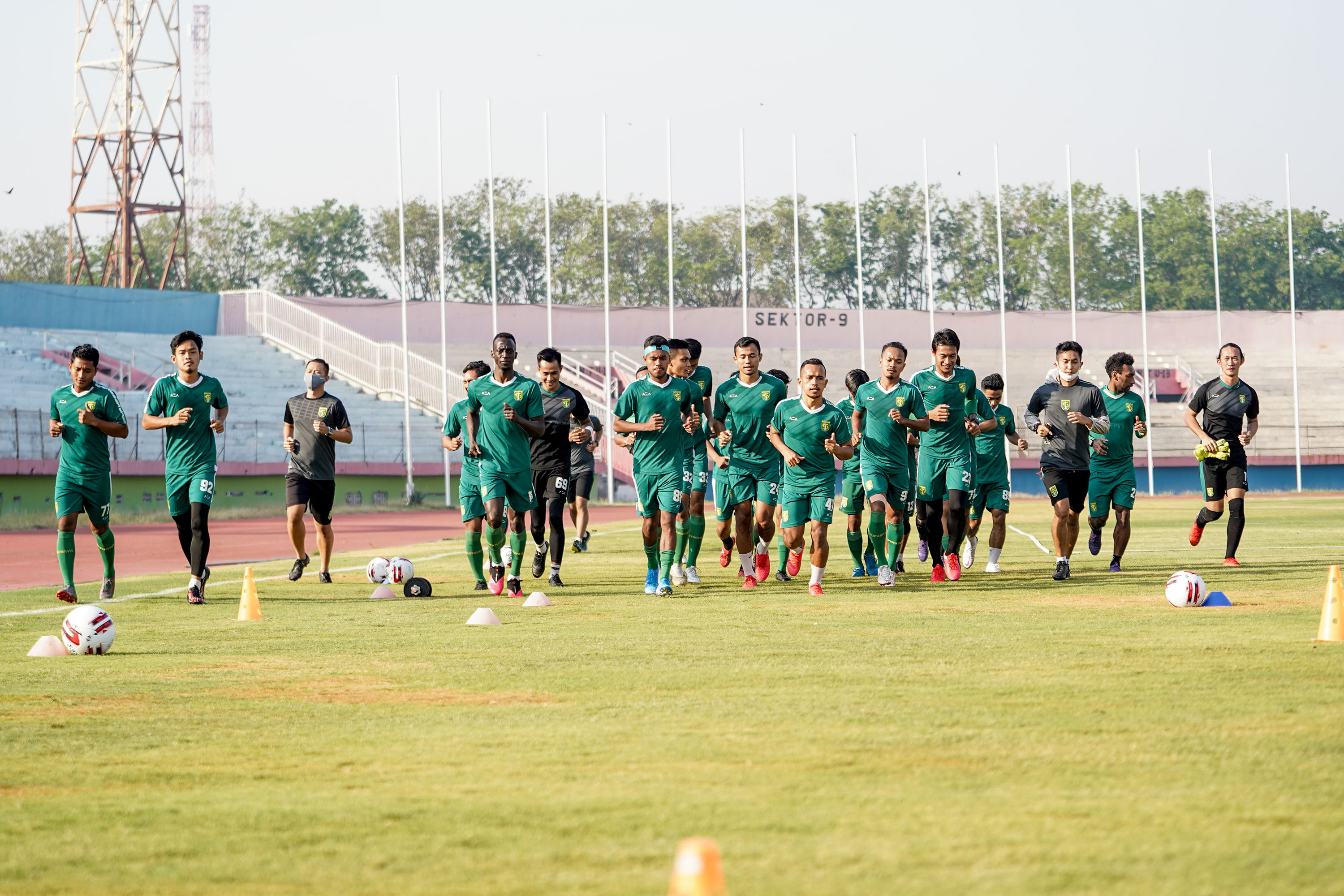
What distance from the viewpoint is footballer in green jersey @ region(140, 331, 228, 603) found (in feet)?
42.5

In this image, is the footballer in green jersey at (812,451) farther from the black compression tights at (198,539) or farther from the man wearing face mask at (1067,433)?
the black compression tights at (198,539)

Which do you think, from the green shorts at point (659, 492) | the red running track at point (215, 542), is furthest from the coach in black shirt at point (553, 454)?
the red running track at point (215, 542)

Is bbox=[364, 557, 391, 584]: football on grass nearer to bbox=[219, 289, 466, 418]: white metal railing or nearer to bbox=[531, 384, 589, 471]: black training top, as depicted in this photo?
bbox=[531, 384, 589, 471]: black training top

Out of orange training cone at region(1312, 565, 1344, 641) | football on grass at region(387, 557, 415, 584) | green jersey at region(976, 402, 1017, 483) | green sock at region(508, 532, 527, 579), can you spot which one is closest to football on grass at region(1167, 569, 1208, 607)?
orange training cone at region(1312, 565, 1344, 641)

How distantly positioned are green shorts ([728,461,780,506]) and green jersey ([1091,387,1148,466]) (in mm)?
3397

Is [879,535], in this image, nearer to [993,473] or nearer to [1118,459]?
[993,473]

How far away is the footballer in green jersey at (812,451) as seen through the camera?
43.7 feet

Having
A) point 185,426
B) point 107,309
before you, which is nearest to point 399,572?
point 185,426

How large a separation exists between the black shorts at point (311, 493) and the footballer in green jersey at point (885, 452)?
5.44m

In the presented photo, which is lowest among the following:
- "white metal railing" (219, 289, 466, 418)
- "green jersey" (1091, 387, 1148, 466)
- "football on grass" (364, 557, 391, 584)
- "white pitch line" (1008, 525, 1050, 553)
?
"white pitch line" (1008, 525, 1050, 553)

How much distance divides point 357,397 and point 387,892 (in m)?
42.4

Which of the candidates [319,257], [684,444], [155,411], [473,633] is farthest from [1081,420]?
[319,257]

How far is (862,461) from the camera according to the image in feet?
46.6

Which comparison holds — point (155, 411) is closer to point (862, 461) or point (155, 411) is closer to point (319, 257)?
point (862, 461)
